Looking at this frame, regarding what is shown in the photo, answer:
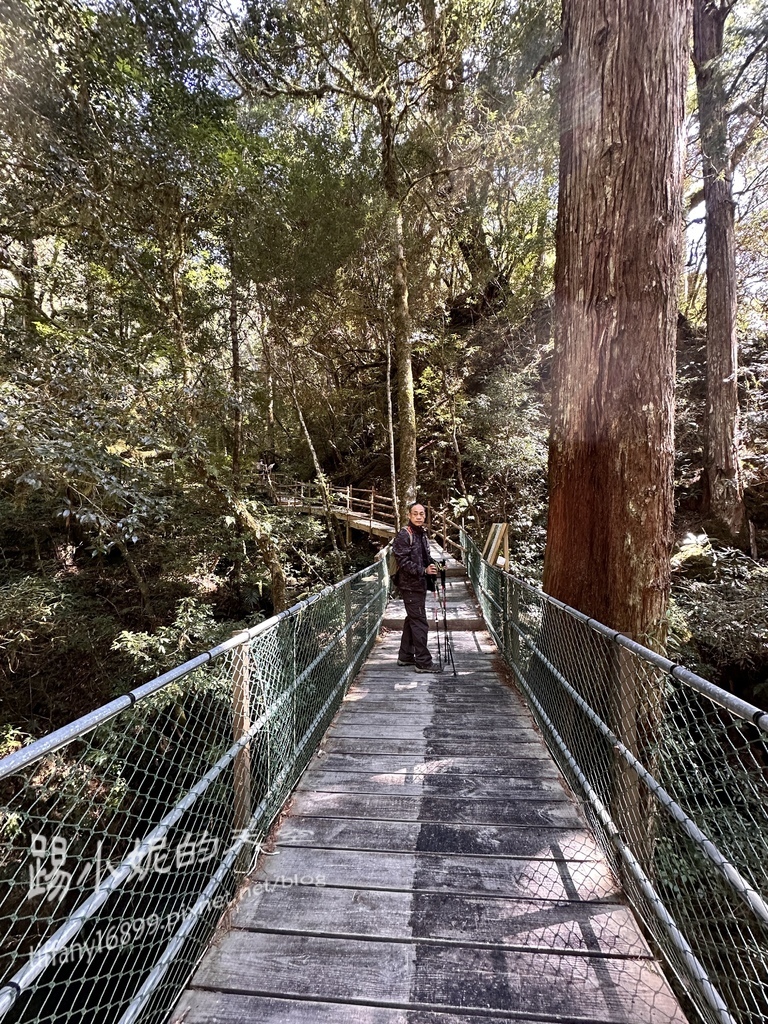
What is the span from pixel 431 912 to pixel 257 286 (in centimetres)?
1056

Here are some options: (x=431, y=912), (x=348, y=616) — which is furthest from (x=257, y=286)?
(x=431, y=912)

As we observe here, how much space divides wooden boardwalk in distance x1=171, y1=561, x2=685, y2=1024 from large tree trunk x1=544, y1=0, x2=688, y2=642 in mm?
1456

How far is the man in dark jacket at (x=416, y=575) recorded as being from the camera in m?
4.80

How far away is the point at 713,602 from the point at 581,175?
5.63 meters

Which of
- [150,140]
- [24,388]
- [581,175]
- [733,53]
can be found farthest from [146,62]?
[733,53]

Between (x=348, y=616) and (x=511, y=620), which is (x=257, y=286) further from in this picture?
(x=511, y=620)

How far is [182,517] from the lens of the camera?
10984 millimetres

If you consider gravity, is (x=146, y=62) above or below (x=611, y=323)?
above

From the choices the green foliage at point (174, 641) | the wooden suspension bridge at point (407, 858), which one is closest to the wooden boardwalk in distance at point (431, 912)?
the wooden suspension bridge at point (407, 858)

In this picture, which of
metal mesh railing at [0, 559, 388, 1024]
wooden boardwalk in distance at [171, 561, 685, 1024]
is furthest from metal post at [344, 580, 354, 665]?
wooden boardwalk in distance at [171, 561, 685, 1024]

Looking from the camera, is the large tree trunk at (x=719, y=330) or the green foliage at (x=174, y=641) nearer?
the green foliage at (x=174, y=641)

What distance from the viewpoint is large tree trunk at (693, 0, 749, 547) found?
883 centimetres

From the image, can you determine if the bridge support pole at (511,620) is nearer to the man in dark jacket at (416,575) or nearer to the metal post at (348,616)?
the man in dark jacket at (416,575)

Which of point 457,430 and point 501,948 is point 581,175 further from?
point 457,430
